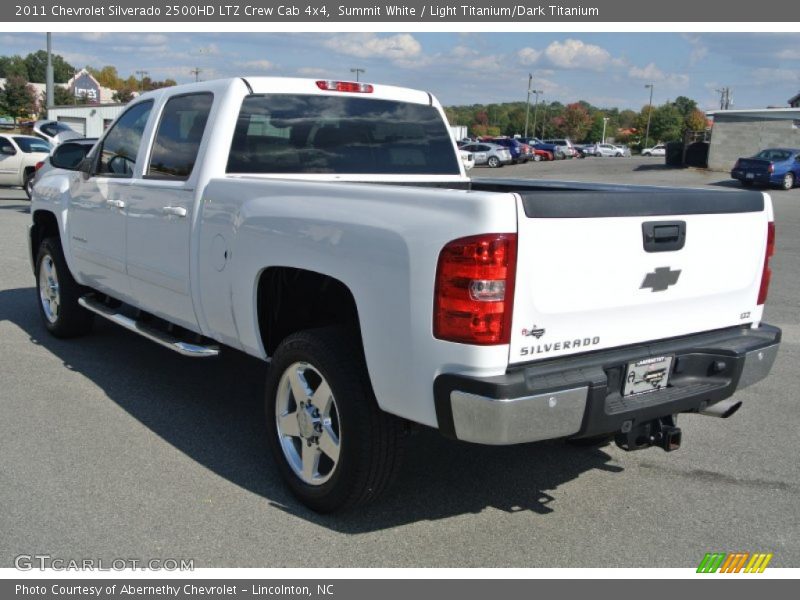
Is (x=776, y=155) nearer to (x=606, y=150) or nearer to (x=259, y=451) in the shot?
(x=259, y=451)

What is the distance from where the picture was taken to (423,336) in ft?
10.5

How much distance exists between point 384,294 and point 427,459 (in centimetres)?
158

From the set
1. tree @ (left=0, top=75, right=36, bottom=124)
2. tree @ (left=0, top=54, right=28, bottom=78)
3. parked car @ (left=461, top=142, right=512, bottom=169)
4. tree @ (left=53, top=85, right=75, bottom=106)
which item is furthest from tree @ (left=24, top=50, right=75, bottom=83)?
parked car @ (left=461, top=142, right=512, bottom=169)

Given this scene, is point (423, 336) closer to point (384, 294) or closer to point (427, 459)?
point (384, 294)

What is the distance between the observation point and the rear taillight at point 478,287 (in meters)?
3.04

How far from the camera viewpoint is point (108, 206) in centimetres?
571

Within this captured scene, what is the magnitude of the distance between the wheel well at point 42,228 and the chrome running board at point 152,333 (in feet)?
3.19

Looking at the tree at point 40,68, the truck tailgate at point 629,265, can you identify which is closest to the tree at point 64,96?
the tree at point 40,68

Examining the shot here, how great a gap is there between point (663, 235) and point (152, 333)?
10.7 feet

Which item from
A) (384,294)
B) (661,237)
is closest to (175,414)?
(384,294)

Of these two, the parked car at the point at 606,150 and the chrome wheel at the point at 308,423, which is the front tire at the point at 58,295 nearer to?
the chrome wheel at the point at 308,423

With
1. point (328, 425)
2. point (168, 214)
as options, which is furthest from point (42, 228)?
point (328, 425)

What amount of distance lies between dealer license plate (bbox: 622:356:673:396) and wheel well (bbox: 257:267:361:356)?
1385 mm
